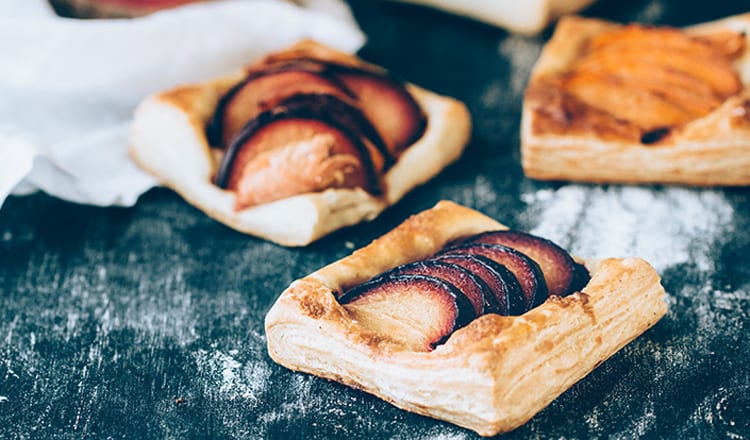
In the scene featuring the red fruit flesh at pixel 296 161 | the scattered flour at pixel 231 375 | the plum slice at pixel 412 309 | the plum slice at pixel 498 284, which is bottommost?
the scattered flour at pixel 231 375

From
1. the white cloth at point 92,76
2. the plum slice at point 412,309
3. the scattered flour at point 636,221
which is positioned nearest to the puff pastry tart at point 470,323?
the plum slice at point 412,309

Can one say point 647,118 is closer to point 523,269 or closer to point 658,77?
point 658,77

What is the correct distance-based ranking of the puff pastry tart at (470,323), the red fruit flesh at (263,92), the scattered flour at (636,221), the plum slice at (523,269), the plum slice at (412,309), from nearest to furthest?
the puff pastry tart at (470,323) → the plum slice at (412,309) → the plum slice at (523,269) → the scattered flour at (636,221) → the red fruit flesh at (263,92)

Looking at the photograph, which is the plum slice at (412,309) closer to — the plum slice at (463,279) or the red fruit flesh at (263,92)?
the plum slice at (463,279)

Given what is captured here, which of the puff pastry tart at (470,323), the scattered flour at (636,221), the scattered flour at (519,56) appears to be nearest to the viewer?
the puff pastry tart at (470,323)

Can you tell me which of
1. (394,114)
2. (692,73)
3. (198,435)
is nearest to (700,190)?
(692,73)

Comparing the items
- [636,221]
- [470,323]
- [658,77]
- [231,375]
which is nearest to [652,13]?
[658,77]

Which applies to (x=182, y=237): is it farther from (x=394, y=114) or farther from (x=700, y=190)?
(x=700, y=190)
